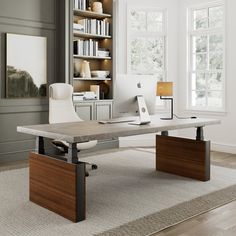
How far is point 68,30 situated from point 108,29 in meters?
0.91

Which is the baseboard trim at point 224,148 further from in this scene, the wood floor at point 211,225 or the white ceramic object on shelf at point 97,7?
the white ceramic object on shelf at point 97,7

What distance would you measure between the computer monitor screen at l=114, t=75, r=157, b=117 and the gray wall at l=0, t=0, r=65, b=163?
206cm

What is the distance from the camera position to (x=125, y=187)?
371 cm

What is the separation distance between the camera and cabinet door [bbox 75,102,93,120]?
18.5ft

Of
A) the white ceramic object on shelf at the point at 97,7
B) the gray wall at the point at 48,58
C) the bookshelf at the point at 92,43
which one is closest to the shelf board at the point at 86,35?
the bookshelf at the point at 92,43

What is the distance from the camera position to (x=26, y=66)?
17.1ft

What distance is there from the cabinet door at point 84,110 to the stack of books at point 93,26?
1207mm

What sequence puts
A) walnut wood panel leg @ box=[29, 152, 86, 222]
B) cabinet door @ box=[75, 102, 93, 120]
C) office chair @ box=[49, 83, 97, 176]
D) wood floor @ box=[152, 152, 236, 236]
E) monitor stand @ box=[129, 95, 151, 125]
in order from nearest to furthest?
wood floor @ box=[152, 152, 236, 236] → walnut wood panel leg @ box=[29, 152, 86, 222] → monitor stand @ box=[129, 95, 151, 125] → office chair @ box=[49, 83, 97, 176] → cabinet door @ box=[75, 102, 93, 120]

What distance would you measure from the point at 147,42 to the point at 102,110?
1.64m

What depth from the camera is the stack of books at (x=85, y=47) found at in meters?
5.73

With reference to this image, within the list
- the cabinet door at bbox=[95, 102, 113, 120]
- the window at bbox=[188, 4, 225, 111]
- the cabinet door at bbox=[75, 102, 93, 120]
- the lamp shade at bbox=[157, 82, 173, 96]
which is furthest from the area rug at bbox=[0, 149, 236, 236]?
the window at bbox=[188, 4, 225, 111]

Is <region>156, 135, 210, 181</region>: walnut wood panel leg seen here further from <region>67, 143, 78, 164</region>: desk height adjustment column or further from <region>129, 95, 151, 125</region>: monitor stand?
<region>67, 143, 78, 164</region>: desk height adjustment column

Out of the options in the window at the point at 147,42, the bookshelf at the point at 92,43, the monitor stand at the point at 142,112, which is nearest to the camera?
the monitor stand at the point at 142,112

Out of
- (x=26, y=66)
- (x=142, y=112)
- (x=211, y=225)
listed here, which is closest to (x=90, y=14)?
(x=26, y=66)
